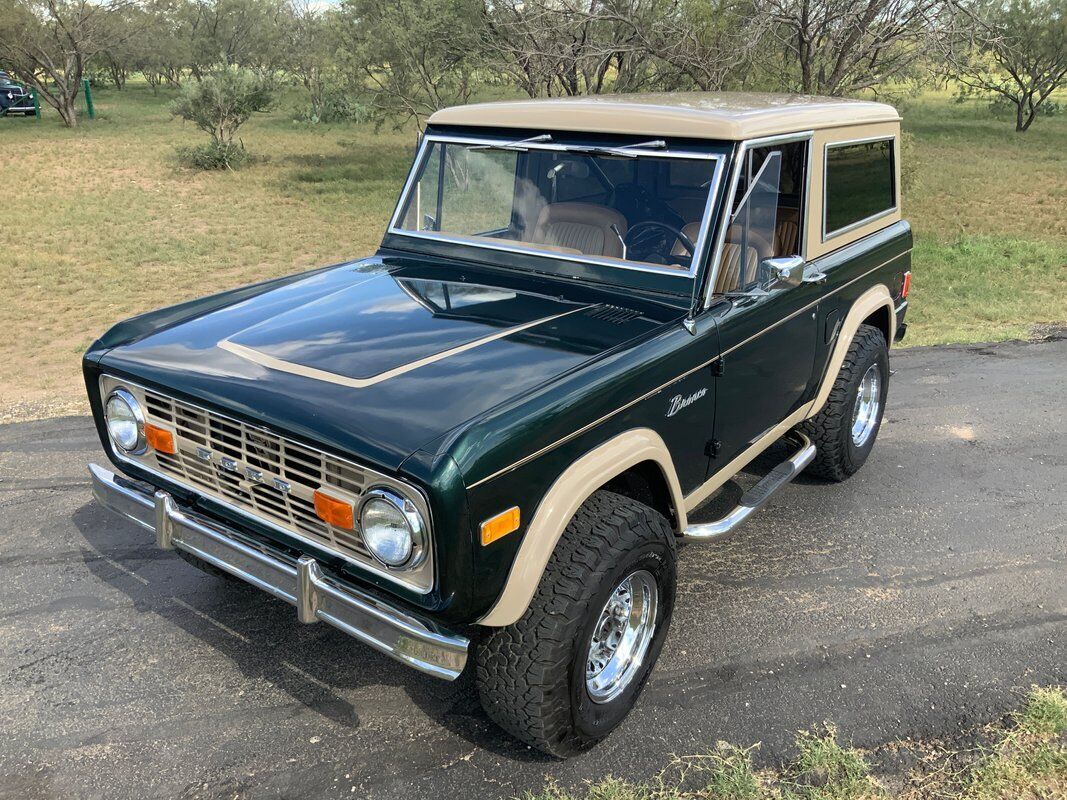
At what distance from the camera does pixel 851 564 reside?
12.8ft

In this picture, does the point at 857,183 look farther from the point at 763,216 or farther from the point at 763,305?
the point at 763,305

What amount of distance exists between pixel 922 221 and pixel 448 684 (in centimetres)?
1386

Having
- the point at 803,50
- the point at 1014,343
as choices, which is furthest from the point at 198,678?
the point at 803,50

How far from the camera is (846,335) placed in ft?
13.9

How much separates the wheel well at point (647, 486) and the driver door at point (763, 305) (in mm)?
375

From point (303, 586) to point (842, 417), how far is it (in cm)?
299

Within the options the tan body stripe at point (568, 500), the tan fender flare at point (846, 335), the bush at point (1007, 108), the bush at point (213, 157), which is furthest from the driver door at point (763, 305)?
the bush at point (1007, 108)

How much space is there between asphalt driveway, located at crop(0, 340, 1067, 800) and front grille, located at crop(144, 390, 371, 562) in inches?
32.2

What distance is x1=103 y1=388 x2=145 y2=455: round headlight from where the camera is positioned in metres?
2.86

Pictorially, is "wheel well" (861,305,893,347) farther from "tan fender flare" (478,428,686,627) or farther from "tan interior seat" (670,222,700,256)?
"tan fender flare" (478,428,686,627)

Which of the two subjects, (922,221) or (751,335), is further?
(922,221)

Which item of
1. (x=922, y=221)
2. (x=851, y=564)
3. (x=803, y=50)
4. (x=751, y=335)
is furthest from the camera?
(x=922, y=221)

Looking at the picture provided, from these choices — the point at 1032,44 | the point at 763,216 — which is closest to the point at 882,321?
the point at 763,216

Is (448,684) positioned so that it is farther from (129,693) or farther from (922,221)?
→ (922,221)
